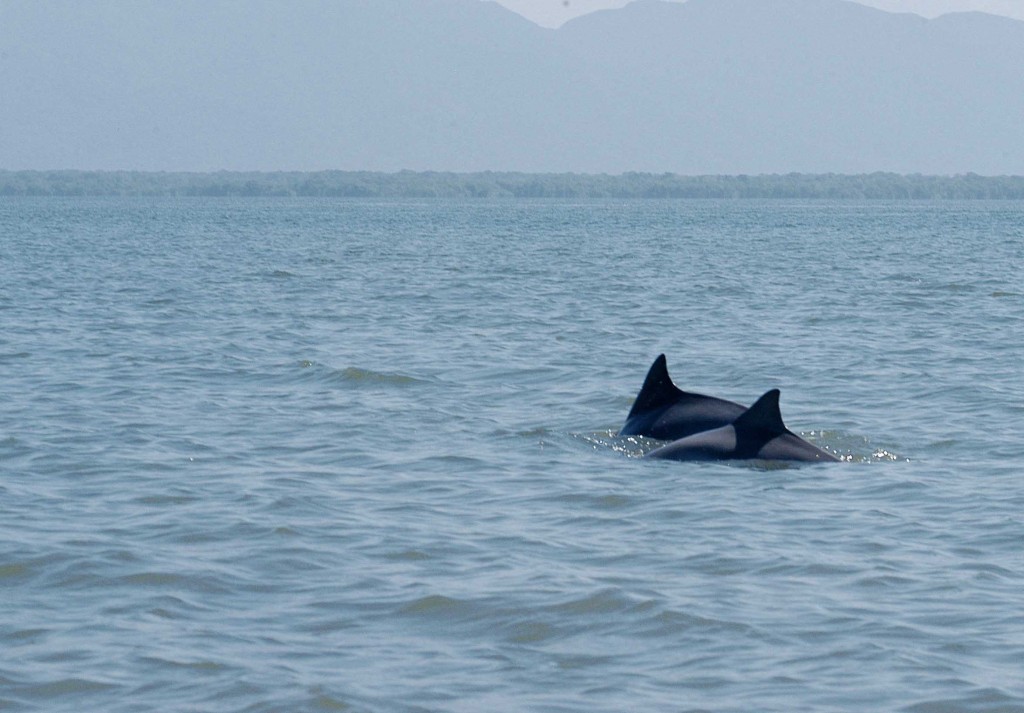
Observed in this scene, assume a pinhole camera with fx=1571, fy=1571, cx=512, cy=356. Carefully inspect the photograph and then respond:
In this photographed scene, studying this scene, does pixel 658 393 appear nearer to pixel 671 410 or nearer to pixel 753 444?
pixel 671 410

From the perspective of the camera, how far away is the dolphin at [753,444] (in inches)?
492

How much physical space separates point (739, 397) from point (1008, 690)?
990 cm

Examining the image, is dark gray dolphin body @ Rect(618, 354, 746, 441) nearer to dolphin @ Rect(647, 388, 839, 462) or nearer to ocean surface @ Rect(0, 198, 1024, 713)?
ocean surface @ Rect(0, 198, 1024, 713)

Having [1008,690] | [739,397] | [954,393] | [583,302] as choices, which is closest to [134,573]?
[1008,690]

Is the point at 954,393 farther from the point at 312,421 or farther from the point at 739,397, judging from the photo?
the point at 312,421

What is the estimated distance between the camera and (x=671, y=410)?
13547 millimetres

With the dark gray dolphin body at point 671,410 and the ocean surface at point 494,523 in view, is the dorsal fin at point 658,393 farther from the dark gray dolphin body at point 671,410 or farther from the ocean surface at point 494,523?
the ocean surface at point 494,523

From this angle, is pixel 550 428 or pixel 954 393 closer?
pixel 550 428

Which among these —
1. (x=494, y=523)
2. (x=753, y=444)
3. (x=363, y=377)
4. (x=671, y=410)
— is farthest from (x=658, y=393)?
(x=363, y=377)

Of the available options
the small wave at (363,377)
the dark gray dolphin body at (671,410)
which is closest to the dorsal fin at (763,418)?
the dark gray dolphin body at (671,410)

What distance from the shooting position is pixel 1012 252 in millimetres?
54219

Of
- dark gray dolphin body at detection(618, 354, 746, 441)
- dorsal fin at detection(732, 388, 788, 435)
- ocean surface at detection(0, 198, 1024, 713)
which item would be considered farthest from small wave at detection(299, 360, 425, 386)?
dorsal fin at detection(732, 388, 788, 435)

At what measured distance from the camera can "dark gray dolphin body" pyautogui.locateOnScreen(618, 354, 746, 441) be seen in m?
13.3

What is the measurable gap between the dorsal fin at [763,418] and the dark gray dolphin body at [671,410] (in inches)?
22.3
